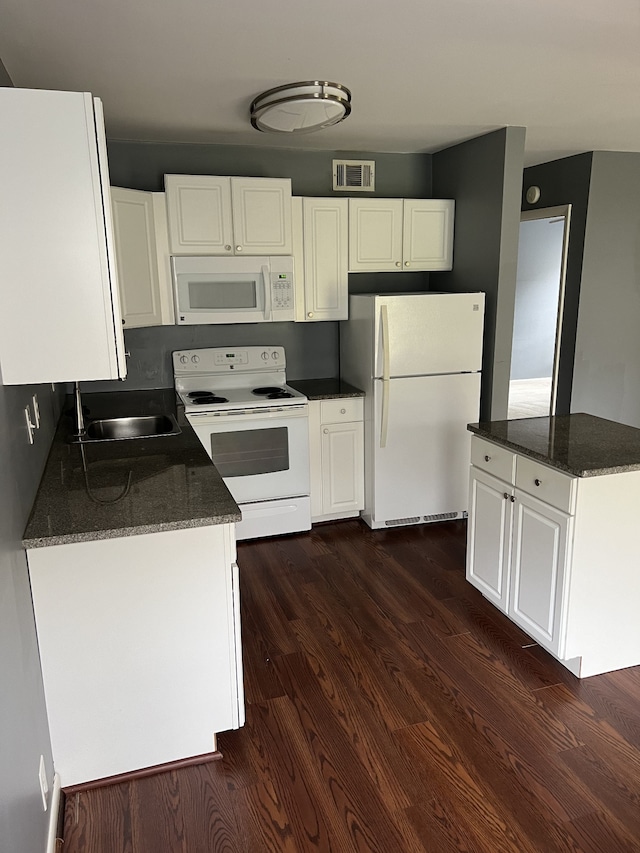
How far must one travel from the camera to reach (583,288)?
14.7ft

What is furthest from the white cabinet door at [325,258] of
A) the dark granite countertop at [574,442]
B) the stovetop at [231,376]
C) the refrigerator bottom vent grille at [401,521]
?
the dark granite countertop at [574,442]

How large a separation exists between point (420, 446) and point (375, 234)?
1422 mm

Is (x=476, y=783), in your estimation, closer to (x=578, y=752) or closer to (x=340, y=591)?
(x=578, y=752)

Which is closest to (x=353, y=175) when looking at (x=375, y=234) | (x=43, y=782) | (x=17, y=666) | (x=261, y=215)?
(x=375, y=234)

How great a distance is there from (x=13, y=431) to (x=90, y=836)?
3.92 feet

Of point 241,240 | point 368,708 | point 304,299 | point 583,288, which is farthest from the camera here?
point 583,288

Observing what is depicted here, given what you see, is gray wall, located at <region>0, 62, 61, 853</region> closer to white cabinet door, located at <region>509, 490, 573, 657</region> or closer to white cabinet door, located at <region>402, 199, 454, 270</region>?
white cabinet door, located at <region>509, 490, 573, 657</region>

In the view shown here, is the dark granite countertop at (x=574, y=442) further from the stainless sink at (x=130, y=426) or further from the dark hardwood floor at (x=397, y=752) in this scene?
the stainless sink at (x=130, y=426)

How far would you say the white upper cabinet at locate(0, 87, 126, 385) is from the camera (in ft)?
5.22

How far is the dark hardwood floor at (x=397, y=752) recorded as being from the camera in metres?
1.77

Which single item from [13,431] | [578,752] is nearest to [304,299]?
[13,431]

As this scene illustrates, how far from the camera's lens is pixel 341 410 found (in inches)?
153

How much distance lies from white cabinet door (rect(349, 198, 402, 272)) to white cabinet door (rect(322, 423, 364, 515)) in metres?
1.08

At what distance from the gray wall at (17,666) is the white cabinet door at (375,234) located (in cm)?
257
